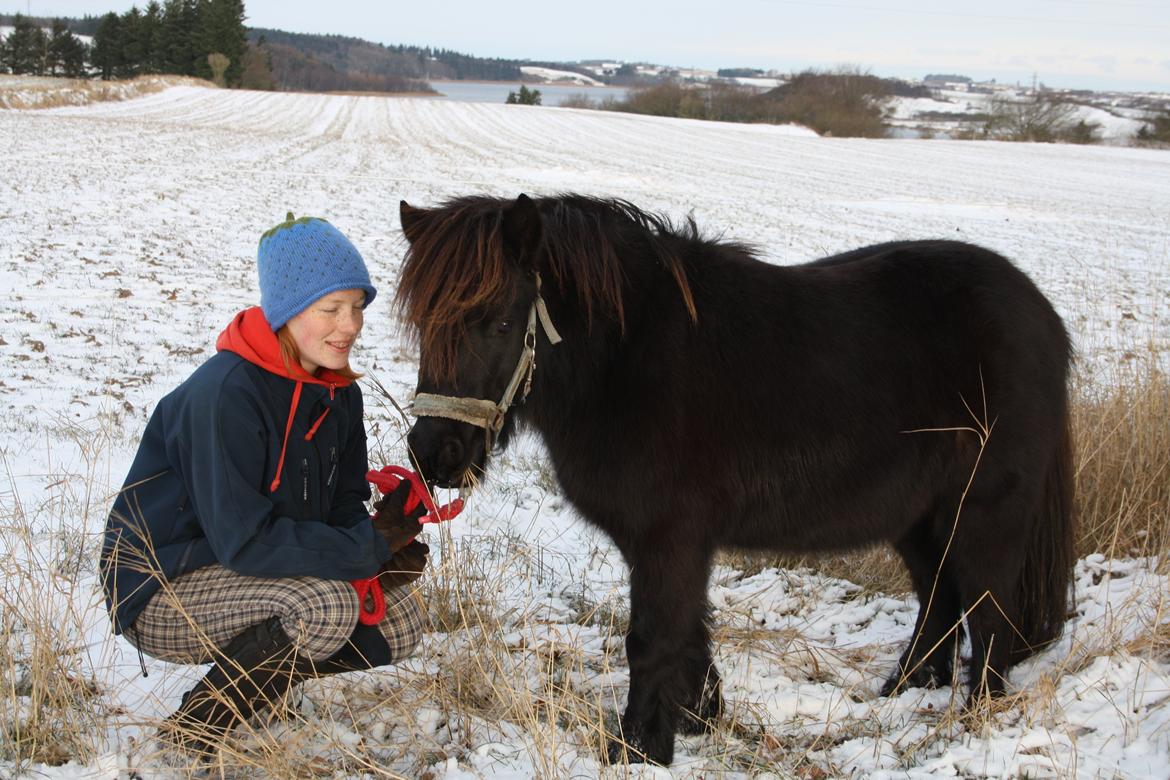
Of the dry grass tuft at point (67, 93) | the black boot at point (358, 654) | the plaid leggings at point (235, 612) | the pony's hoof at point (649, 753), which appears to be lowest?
the pony's hoof at point (649, 753)

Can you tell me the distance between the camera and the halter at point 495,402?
2393 mm

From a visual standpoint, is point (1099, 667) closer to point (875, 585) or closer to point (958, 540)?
point (958, 540)

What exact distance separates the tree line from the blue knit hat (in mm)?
77919

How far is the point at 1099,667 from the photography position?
3.10 m

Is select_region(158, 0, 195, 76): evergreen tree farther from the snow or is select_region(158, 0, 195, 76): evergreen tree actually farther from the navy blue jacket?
the navy blue jacket

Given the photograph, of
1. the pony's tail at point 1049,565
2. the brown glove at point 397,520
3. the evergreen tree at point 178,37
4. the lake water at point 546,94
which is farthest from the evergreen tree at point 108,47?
the pony's tail at point 1049,565

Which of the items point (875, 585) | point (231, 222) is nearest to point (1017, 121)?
point (231, 222)

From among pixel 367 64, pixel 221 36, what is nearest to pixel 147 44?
pixel 221 36

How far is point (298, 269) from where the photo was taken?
252 cm

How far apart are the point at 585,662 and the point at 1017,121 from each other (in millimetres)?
55457

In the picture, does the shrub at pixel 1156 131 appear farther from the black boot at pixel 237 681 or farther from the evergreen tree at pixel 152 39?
the evergreen tree at pixel 152 39

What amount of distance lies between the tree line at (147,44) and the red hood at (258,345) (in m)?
77.9

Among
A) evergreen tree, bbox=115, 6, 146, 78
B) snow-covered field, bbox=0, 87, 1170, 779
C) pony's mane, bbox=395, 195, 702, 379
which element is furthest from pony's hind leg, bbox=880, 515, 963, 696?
evergreen tree, bbox=115, 6, 146, 78

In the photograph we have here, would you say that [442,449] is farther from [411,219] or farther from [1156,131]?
[1156,131]
